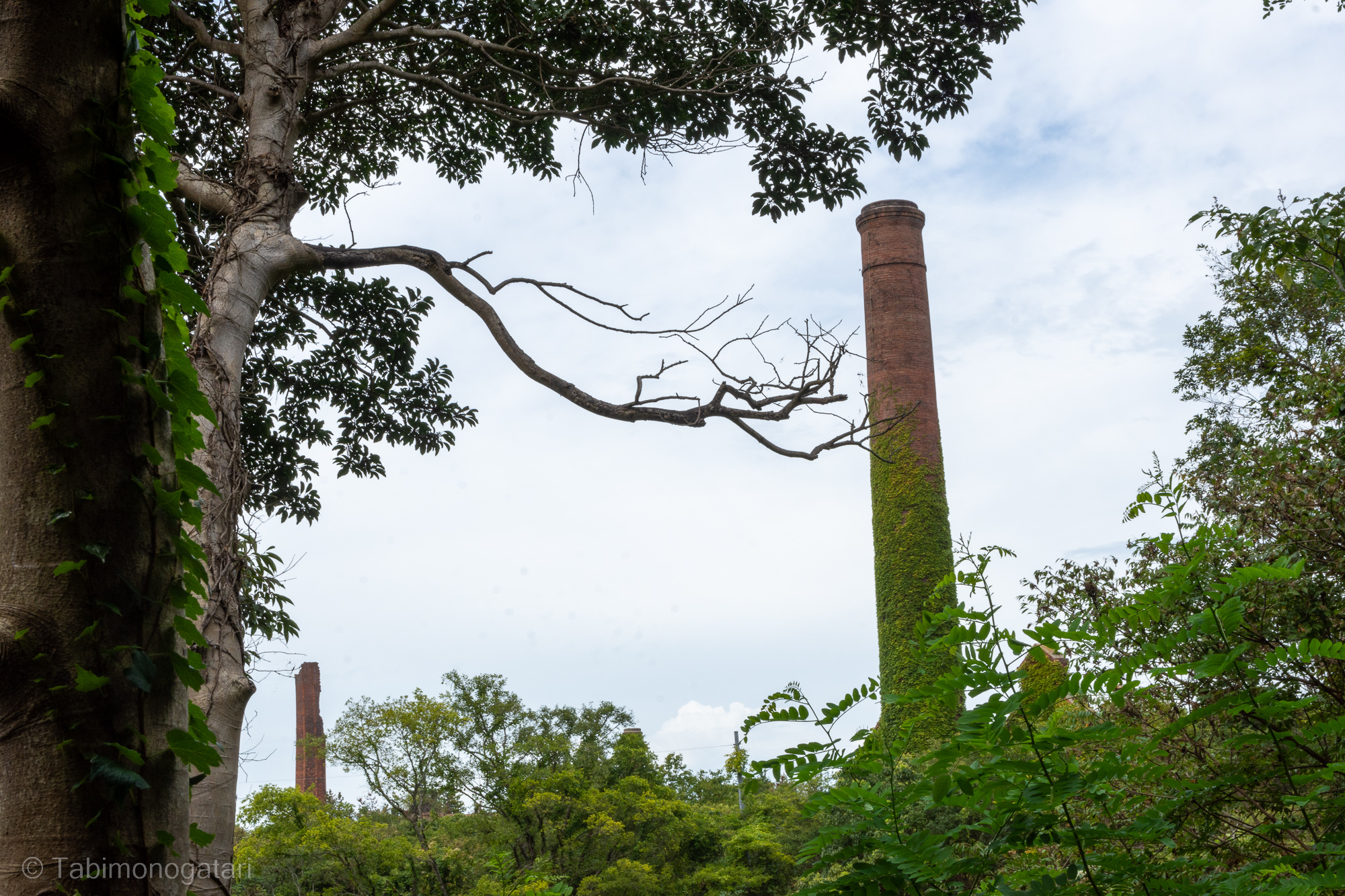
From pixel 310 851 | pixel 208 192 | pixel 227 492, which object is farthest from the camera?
pixel 310 851

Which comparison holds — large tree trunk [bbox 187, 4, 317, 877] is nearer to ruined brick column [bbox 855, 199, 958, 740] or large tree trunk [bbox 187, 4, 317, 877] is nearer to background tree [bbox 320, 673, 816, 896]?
background tree [bbox 320, 673, 816, 896]

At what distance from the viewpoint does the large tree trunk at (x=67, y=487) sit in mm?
1719

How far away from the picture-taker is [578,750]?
1611 centimetres

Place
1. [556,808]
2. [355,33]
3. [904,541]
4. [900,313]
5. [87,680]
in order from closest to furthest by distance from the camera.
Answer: [87,680]
[355,33]
[556,808]
[904,541]
[900,313]

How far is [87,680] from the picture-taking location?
1.70 meters

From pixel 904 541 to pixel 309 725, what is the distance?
1585cm

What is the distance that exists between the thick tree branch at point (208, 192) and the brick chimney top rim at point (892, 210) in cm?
1829

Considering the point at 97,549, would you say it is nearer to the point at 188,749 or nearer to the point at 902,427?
the point at 188,749

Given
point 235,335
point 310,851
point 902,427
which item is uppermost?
point 902,427

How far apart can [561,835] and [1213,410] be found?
44.3 ft

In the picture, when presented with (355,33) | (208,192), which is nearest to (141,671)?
(208,192)

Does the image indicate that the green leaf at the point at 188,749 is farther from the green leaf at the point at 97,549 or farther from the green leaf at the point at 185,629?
the green leaf at the point at 97,549

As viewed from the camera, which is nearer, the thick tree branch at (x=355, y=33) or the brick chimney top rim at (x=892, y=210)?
the thick tree branch at (x=355, y=33)

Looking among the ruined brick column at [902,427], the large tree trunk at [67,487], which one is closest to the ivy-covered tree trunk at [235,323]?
the large tree trunk at [67,487]
